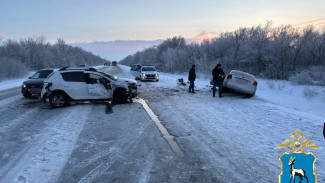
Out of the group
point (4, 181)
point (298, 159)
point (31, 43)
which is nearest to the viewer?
point (298, 159)

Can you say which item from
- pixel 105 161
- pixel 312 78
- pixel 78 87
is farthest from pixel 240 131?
pixel 312 78

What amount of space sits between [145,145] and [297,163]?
4053 millimetres

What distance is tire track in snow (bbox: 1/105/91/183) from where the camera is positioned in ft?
13.2

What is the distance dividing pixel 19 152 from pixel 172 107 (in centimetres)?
634

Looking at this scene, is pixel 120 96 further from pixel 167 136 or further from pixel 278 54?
pixel 278 54

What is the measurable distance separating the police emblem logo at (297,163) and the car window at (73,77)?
33.6 ft

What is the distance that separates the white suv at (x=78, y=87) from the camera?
10578 millimetres

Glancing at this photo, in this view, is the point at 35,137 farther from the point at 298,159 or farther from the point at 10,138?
the point at 298,159

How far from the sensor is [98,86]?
1080 centimetres

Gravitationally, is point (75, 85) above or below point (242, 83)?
above

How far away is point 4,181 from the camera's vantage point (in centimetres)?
385

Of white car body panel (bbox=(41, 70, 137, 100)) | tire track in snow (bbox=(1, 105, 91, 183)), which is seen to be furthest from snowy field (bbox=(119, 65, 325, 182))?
tire track in snow (bbox=(1, 105, 91, 183))

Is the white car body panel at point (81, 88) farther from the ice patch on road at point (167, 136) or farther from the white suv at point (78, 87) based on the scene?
the ice patch on road at point (167, 136)

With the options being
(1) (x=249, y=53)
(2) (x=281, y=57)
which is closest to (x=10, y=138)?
(2) (x=281, y=57)
